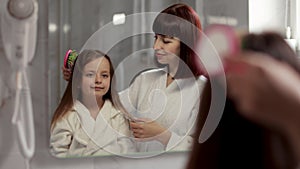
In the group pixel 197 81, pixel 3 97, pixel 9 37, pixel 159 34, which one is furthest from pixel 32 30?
pixel 197 81

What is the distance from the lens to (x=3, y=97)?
0.88 metres

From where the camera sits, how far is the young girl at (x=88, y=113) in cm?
92

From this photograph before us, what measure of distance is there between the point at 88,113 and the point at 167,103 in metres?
0.19

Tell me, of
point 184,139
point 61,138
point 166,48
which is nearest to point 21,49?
point 61,138

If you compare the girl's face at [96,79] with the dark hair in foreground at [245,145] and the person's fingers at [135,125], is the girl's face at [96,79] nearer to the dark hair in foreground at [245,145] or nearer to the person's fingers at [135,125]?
the person's fingers at [135,125]

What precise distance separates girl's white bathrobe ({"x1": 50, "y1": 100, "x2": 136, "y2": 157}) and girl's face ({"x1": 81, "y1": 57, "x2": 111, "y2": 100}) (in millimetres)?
28

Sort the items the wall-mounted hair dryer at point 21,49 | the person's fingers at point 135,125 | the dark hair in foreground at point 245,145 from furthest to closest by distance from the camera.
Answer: the person's fingers at point 135,125
the wall-mounted hair dryer at point 21,49
the dark hair in foreground at point 245,145

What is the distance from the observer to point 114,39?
0.94 meters

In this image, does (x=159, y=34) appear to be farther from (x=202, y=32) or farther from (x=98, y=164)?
(x=98, y=164)

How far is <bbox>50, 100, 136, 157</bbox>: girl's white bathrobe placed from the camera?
3.03 ft

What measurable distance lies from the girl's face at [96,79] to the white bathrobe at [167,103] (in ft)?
0.19

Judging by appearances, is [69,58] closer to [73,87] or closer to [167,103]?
[73,87]

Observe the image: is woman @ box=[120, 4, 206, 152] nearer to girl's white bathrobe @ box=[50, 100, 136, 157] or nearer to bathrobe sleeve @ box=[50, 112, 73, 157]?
girl's white bathrobe @ box=[50, 100, 136, 157]

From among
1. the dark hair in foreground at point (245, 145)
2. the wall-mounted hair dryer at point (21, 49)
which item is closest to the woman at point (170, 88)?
the wall-mounted hair dryer at point (21, 49)
